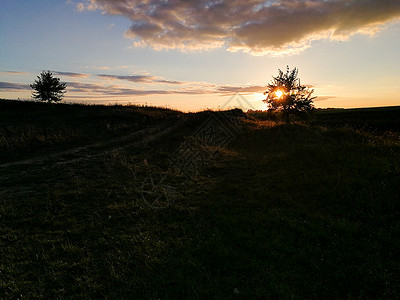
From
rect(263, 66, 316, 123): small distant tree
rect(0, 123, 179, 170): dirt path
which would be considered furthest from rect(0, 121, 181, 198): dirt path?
rect(263, 66, 316, 123): small distant tree

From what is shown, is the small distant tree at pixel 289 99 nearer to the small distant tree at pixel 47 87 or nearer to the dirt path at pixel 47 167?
the dirt path at pixel 47 167

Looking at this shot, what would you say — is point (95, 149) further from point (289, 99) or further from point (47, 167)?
point (289, 99)

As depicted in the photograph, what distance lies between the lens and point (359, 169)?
10.2 meters

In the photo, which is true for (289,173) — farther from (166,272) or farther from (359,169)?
(166,272)

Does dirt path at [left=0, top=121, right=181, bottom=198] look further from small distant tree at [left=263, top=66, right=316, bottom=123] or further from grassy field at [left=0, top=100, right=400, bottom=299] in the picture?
small distant tree at [left=263, top=66, right=316, bottom=123]

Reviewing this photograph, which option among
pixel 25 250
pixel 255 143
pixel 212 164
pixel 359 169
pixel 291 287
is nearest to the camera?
pixel 291 287

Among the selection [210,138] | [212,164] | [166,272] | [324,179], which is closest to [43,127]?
[210,138]

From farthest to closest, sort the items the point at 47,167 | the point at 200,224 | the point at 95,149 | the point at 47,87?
the point at 47,87, the point at 95,149, the point at 47,167, the point at 200,224

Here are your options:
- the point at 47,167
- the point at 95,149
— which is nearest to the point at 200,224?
the point at 47,167

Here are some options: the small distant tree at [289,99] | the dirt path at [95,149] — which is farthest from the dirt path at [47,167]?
the small distant tree at [289,99]

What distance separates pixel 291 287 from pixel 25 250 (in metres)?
6.50

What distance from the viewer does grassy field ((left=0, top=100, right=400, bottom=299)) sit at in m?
4.64

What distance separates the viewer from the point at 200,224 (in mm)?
6914

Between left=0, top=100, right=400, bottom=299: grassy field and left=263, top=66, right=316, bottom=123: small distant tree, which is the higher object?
left=263, top=66, right=316, bottom=123: small distant tree
